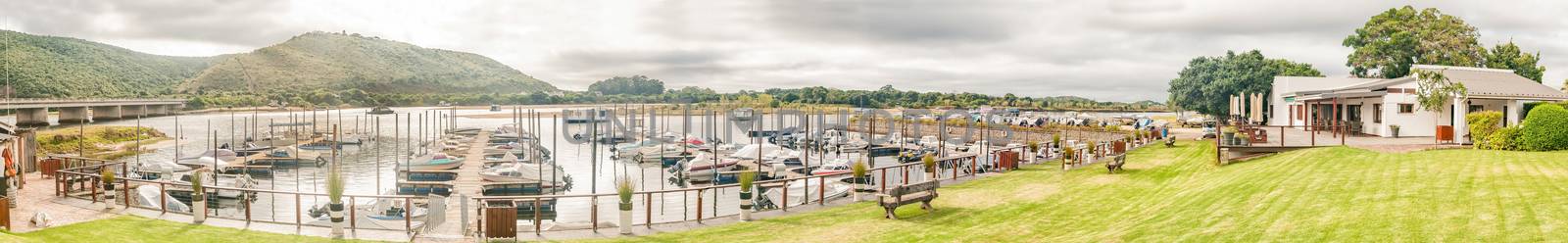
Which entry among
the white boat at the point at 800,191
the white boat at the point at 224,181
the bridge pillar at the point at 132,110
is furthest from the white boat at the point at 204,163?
the bridge pillar at the point at 132,110

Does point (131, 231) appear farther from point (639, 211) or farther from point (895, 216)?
point (639, 211)

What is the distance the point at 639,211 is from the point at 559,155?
39.1m

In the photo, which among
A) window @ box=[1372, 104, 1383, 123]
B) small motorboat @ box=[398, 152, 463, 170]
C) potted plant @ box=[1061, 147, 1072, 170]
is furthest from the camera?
small motorboat @ box=[398, 152, 463, 170]

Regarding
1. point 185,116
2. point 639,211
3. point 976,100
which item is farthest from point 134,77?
point 639,211

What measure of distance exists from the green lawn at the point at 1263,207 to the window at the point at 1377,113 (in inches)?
489

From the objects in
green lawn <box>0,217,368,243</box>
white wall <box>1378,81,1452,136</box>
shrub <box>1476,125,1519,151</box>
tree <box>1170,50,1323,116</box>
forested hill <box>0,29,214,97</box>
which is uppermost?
forested hill <box>0,29,214,97</box>

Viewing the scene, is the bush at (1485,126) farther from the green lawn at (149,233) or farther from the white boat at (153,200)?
the white boat at (153,200)

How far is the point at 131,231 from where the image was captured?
14.2 meters

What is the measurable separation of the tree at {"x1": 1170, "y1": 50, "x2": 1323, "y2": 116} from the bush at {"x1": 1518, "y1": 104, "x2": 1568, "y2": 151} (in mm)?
41065

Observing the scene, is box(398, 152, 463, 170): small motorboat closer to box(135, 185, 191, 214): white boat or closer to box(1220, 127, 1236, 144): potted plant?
box(135, 185, 191, 214): white boat

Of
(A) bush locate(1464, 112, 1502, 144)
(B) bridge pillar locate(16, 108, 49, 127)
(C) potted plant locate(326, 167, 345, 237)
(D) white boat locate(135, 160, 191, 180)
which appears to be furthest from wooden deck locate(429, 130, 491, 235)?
(B) bridge pillar locate(16, 108, 49, 127)

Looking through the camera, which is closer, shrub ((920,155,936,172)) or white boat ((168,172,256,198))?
shrub ((920,155,936,172))

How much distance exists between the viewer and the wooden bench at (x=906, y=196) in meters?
15.4

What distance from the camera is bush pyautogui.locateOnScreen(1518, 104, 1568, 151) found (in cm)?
1922
